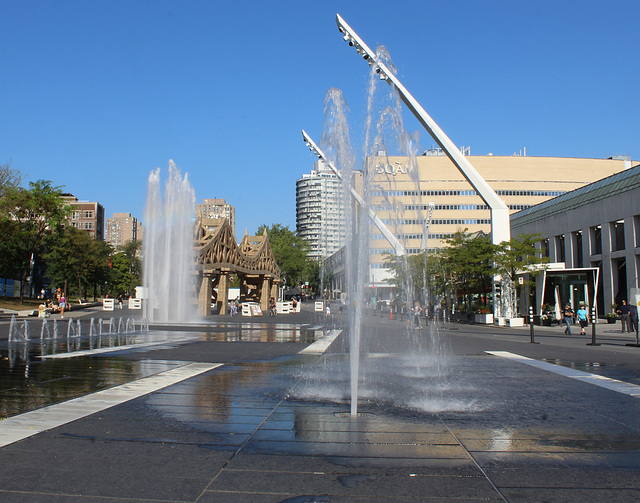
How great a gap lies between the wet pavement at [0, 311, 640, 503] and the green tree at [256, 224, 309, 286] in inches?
4087

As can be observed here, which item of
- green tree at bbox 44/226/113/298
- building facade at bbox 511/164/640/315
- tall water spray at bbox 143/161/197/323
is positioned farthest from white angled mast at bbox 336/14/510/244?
green tree at bbox 44/226/113/298

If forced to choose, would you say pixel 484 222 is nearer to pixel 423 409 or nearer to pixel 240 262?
pixel 240 262

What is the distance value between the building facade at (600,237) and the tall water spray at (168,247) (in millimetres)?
23547

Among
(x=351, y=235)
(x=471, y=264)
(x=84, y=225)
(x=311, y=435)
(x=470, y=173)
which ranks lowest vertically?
(x=311, y=435)

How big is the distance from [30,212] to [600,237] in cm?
4927

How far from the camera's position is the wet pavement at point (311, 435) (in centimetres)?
427

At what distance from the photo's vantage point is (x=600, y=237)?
48.5 m

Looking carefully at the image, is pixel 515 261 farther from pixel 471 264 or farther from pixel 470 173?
pixel 470 173

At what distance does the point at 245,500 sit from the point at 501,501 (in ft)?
5.87

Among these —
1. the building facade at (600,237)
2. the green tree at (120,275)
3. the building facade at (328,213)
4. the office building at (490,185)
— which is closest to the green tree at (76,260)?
the green tree at (120,275)

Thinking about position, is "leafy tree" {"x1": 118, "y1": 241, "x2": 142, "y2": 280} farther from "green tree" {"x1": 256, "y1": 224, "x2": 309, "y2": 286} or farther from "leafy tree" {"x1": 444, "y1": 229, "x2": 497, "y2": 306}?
"leafy tree" {"x1": 444, "y1": 229, "x2": 497, "y2": 306}

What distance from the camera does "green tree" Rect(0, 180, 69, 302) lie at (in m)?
48.0

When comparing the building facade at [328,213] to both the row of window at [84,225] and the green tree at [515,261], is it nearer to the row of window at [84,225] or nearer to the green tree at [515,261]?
the green tree at [515,261]

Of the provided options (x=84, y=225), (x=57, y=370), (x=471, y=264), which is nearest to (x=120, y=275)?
(x=471, y=264)
